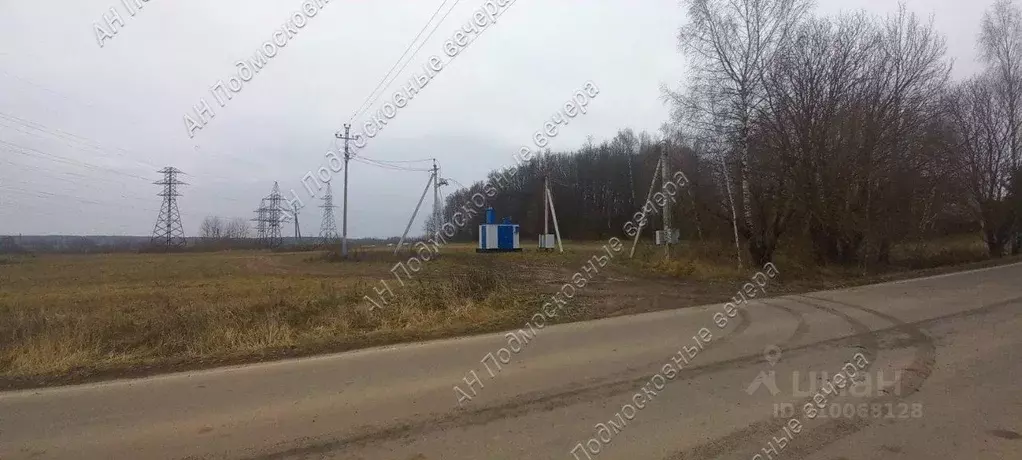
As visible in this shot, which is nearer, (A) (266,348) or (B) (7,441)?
(B) (7,441)

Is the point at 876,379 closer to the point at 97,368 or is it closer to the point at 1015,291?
the point at 97,368

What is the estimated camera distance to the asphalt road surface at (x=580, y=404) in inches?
176

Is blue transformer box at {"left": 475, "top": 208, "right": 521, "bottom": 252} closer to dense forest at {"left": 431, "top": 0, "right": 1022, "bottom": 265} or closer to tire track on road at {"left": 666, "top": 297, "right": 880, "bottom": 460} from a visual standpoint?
dense forest at {"left": 431, "top": 0, "right": 1022, "bottom": 265}

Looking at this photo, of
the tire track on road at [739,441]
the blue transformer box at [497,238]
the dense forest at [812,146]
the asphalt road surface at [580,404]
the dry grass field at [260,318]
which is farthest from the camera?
the blue transformer box at [497,238]

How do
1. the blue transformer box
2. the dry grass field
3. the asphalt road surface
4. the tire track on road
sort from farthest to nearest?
the blue transformer box
the dry grass field
the asphalt road surface
the tire track on road

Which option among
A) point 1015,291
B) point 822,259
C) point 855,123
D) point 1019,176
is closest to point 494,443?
point 1015,291

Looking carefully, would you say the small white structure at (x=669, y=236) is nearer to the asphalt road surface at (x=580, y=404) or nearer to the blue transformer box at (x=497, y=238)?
the blue transformer box at (x=497, y=238)

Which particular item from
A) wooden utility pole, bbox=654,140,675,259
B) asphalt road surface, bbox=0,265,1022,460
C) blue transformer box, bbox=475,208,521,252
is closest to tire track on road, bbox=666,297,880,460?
asphalt road surface, bbox=0,265,1022,460

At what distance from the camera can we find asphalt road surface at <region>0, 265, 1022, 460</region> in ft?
14.7

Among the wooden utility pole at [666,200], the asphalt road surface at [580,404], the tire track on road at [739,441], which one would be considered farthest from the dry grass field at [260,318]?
the tire track on road at [739,441]

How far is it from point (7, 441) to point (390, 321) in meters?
6.22

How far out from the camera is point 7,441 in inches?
190

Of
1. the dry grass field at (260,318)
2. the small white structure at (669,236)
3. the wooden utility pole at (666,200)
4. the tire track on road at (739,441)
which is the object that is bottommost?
the tire track on road at (739,441)

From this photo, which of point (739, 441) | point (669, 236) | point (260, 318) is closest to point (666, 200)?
point (669, 236)
